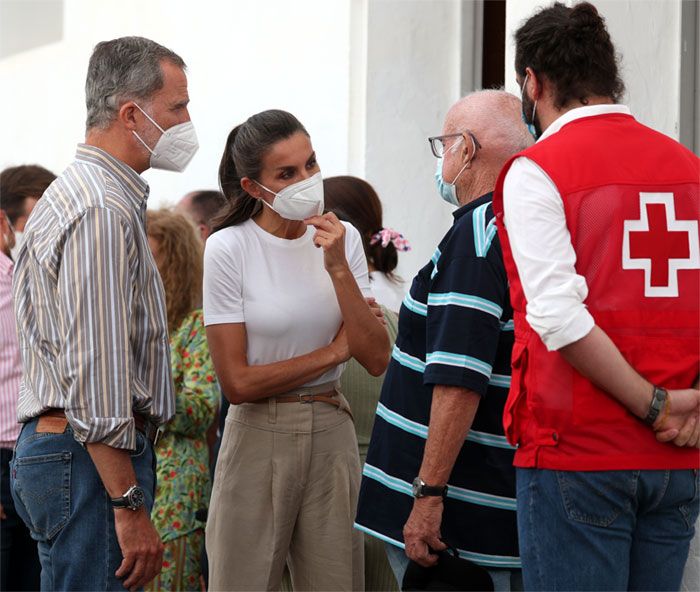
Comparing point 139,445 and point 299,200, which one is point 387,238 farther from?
point 139,445

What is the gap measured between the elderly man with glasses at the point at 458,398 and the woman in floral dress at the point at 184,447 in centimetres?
147

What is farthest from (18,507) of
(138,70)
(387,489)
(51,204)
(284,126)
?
(284,126)

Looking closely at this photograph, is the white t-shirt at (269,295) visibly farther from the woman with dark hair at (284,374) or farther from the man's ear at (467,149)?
the man's ear at (467,149)

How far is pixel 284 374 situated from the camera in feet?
11.2

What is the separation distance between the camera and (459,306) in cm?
270

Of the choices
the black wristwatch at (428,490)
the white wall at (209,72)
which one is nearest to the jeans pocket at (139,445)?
the black wristwatch at (428,490)

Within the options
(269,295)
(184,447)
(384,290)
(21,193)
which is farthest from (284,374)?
(21,193)


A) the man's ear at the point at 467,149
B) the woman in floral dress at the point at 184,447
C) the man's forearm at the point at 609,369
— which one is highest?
the man's ear at the point at 467,149

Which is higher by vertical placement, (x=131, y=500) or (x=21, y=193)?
(x=21, y=193)

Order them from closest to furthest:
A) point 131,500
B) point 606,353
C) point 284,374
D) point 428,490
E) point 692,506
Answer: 1. point 606,353
2. point 692,506
3. point 131,500
4. point 428,490
5. point 284,374

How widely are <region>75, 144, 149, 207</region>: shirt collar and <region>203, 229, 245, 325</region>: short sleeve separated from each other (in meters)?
0.67

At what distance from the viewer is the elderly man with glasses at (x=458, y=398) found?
2684 millimetres

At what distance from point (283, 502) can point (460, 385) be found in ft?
3.38

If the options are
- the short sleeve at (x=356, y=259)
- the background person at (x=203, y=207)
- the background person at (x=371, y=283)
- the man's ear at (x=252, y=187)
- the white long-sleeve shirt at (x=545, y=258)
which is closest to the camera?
the white long-sleeve shirt at (x=545, y=258)
